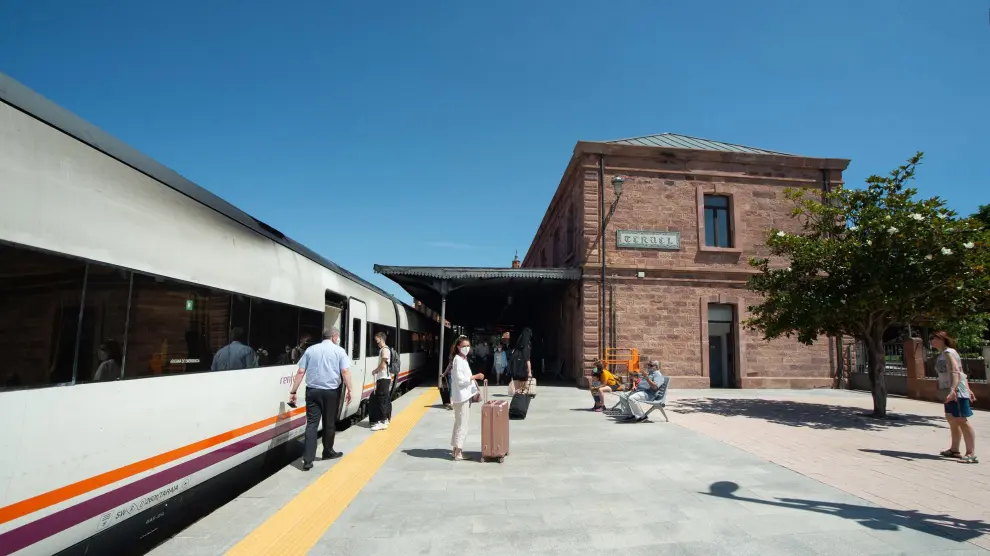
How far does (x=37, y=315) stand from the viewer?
2.78 metres

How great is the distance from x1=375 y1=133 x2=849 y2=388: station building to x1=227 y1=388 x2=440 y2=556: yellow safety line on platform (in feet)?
31.1

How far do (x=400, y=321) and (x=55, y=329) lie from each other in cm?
1176

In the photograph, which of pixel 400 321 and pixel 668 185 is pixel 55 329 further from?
pixel 668 185

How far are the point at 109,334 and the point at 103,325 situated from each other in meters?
0.08

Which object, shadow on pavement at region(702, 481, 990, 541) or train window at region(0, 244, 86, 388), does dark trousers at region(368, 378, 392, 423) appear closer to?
shadow on pavement at region(702, 481, 990, 541)

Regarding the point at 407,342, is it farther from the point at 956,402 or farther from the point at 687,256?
the point at 956,402

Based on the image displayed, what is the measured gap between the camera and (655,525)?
13.9 feet

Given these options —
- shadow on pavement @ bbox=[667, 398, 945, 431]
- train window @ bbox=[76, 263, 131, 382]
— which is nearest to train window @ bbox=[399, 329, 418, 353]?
shadow on pavement @ bbox=[667, 398, 945, 431]

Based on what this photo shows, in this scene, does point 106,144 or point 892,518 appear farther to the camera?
point 892,518

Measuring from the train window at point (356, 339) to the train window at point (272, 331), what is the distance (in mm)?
2578

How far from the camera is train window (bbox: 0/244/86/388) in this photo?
8.57 ft

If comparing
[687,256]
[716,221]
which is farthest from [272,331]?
[716,221]

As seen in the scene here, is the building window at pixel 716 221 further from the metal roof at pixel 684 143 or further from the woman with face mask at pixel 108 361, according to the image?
Answer: the woman with face mask at pixel 108 361

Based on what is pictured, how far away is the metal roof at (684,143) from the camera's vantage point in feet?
58.0
